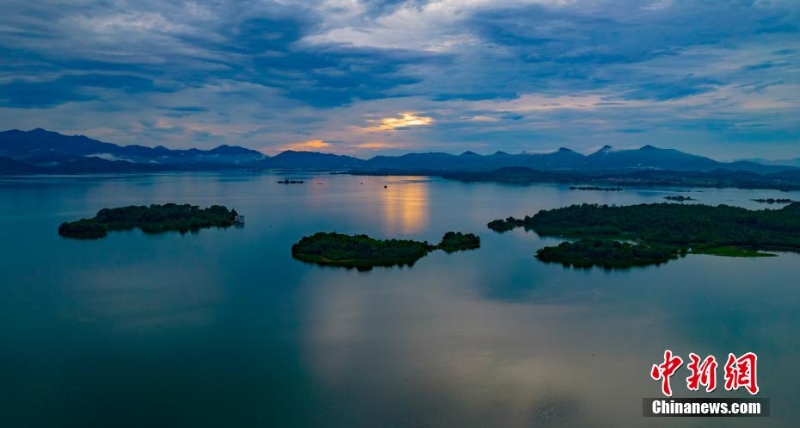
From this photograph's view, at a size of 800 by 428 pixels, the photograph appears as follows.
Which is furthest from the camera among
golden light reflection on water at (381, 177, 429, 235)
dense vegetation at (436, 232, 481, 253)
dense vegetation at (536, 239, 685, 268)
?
golden light reflection on water at (381, 177, 429, 235)

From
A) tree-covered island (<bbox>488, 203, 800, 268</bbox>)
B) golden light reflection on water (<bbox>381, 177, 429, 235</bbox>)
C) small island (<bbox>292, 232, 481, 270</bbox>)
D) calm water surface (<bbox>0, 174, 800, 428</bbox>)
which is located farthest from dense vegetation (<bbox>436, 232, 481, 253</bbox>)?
golden light reflection on water (<bbox>381, 177, 429, 235</bbox>)

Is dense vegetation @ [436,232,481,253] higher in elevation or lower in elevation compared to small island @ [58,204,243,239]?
lower

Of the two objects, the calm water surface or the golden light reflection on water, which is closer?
the calm water surface

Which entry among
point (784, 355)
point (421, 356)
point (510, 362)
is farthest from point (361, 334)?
point (784, 355)

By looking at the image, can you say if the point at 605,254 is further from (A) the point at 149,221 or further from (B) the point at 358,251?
(A) the point at 149,221

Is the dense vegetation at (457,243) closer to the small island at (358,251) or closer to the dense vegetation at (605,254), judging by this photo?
the small island at (358,251)

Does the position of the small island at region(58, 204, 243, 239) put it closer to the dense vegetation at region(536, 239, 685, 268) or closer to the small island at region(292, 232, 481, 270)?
the small island at region(292, 232, 481, 270)

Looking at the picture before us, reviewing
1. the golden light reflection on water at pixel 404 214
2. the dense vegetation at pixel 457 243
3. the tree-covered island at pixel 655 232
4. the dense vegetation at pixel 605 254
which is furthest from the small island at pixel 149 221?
the dense vegetation at pixel 605 254

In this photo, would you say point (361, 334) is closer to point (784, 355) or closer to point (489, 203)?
point (784, 355)
